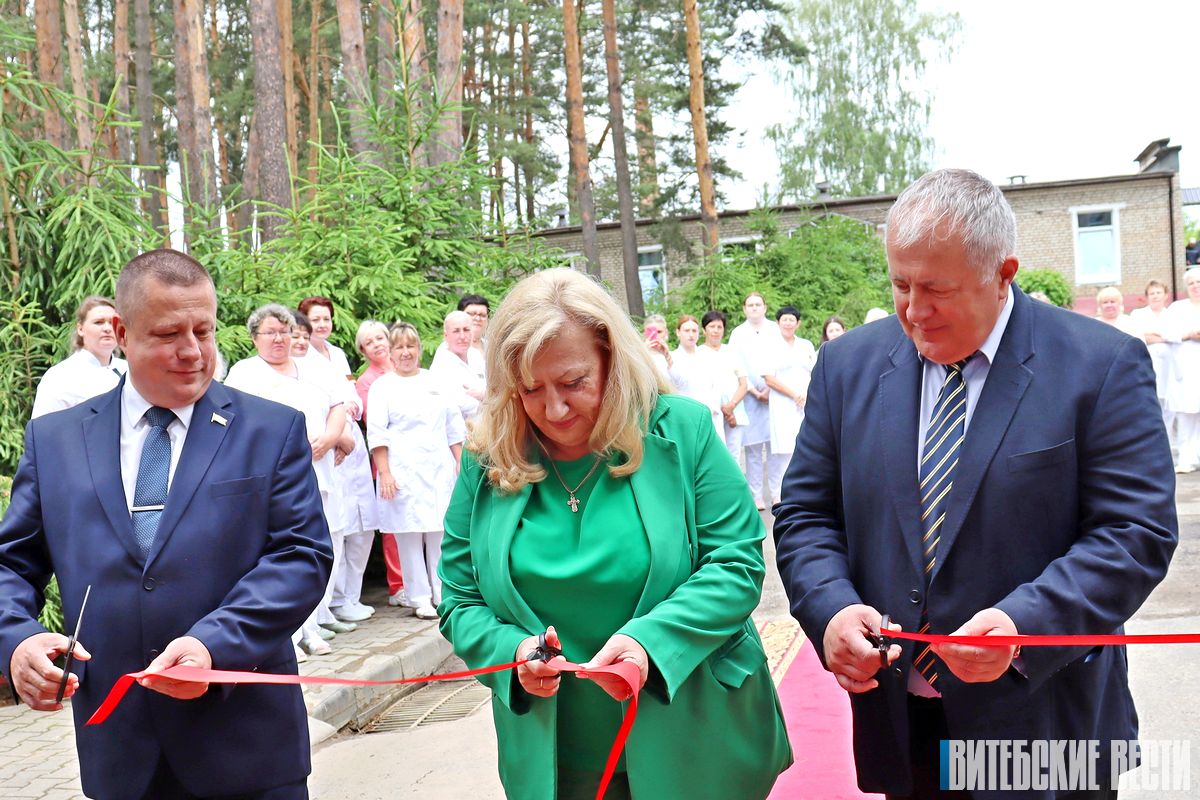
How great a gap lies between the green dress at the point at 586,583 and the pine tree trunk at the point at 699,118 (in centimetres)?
2397

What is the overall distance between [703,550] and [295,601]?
1056 millimetres

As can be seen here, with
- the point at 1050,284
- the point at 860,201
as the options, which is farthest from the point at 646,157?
the point at 1050,284

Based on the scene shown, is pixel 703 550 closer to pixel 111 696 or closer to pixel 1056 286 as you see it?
pixel 111 696

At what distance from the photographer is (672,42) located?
33094mm

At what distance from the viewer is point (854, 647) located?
2.70 m

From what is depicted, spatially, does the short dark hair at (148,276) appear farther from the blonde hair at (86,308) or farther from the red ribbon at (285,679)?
the blonde hair at (86,308)

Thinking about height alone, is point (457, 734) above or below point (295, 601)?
below

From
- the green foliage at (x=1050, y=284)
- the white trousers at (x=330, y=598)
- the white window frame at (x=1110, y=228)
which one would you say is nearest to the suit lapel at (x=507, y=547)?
the white trousers at (x=330, y=598)

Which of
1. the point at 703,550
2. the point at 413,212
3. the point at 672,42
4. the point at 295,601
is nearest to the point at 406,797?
the point at 295,601

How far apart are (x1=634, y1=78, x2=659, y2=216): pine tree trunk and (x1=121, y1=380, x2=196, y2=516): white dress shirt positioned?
31.2 metres

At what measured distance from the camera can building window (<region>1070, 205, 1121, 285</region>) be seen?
37844 mm

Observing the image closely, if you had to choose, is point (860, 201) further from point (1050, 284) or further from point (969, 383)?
point (969, 383)

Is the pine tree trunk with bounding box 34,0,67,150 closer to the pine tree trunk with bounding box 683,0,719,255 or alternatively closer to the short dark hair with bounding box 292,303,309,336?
the pine tree trunk with bounding box 683,0,719,255

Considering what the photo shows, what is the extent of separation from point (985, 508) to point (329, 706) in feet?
15.9
